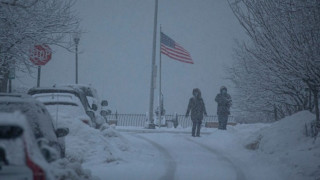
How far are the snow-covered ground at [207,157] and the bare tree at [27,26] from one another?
11.7ft

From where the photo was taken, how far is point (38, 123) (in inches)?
233

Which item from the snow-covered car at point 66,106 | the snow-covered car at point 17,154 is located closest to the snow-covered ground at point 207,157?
the snow-covered car at point 66,106

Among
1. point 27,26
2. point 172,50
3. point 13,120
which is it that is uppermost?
point 172,50

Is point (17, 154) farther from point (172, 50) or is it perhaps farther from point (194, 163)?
point (172, 50)

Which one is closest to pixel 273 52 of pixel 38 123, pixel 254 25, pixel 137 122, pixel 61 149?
pixel 254 25

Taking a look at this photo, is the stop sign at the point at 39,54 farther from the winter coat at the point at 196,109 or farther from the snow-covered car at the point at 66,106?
the winter coat at the point at 196,109

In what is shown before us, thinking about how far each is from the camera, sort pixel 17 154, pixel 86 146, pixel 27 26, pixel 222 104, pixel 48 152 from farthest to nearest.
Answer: pixel 222 104 → pixel 27 26 → pixel 86 146 → pixel 48 152 → pixel 17 154

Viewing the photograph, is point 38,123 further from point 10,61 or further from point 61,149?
point 10,61

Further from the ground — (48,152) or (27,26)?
(27,26)

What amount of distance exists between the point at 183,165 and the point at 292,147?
295 cm

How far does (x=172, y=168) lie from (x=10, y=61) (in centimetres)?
691

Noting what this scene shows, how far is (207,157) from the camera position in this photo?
11.8 metres

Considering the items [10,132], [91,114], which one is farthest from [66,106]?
[10,132]

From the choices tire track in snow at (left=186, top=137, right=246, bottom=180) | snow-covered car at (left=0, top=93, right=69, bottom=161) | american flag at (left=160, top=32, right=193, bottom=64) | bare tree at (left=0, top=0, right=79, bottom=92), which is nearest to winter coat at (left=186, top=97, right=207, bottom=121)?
tire track in snow at (left=186, top=137, right=246, bottom=180)
